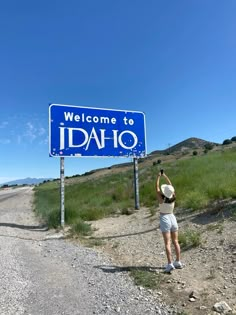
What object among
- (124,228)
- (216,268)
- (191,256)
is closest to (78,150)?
(124,228)

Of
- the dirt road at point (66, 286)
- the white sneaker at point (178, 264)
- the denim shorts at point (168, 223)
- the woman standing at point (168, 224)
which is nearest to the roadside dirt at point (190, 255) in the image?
the white sneaker at point (178, 264)

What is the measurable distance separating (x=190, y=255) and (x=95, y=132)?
31.1 ft

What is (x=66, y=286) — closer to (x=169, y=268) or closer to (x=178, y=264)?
(x=169, y=268)

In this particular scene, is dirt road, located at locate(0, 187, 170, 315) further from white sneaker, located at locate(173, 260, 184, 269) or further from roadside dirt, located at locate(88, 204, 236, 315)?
white sneaker, located at locate(173, 260, 184, 269)

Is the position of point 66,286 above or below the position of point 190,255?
below

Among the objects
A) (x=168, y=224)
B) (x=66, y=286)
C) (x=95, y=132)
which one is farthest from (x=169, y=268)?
(x=95, y=132)

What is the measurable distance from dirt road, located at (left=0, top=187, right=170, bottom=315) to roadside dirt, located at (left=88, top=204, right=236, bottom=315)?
19.8 inches

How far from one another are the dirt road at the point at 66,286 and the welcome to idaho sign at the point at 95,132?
6.27 m

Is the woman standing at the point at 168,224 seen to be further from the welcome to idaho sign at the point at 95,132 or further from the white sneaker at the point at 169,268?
the welcome to idaho sign at the point at 95,132

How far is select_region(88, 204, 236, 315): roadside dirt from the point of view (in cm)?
539

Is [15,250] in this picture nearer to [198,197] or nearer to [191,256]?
[191,256]

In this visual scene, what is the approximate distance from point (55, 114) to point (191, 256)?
9510 mm

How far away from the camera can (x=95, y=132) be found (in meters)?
16.1

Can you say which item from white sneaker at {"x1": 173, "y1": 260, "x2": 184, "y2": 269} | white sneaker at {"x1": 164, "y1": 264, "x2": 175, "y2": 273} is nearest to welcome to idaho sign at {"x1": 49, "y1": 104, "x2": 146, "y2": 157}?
white sneaker at {"x1": 173, "y1": 260, "x2": 184, "y2": 269}
